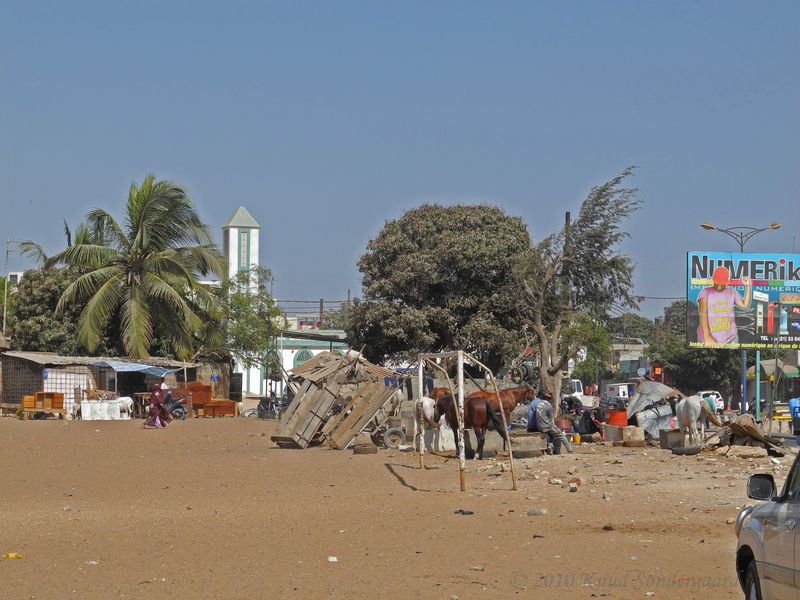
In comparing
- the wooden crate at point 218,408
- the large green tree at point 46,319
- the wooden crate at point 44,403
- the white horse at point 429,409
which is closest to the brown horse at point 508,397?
the white horse at point 429,409

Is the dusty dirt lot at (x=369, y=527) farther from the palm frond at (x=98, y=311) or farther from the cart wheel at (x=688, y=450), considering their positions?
the palm frond at (x=98, y=311)

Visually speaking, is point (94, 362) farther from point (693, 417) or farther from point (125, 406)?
point (693, 417)

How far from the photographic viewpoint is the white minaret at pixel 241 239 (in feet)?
275

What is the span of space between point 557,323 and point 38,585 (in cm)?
2650

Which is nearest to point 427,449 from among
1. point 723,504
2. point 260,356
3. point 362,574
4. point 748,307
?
point 723,504

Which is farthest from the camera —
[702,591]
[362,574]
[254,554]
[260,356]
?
[260,356]

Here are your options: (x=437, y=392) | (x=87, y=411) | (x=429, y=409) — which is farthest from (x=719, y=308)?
(x=87, y=411)

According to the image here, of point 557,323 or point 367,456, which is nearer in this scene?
point 367,456

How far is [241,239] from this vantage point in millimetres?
84250

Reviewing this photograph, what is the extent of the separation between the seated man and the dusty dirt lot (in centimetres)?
72

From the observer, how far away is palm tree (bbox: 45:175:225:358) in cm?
3959

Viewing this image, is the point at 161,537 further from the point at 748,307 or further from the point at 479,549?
the point at 748,307

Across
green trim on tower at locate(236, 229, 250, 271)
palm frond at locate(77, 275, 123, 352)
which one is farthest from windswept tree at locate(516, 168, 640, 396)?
green trim on tower at locate(236, 229, 250, 271)

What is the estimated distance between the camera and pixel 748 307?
40.6 metres
